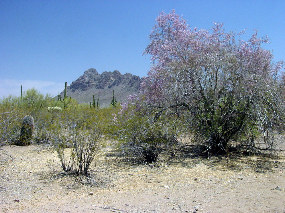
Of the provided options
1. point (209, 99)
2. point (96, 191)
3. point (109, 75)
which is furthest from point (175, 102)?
point (109, 75)

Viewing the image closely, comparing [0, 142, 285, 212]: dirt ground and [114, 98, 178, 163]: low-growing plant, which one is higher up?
[114, 98, 178, 163]: low-growing plant

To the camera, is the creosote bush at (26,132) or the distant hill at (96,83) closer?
the creosote bush at (26,132)

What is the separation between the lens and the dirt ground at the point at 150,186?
544 centimetres

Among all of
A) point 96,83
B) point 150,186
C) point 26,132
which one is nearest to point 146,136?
point 150,186

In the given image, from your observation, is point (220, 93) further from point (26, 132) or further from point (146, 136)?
point (26, 132)

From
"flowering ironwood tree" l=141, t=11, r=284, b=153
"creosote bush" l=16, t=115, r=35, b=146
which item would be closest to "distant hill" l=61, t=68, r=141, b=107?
"creosote bush" l=16, t=115, r=35, b=146

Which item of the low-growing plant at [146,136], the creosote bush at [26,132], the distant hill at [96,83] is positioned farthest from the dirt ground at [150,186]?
the distant hill at [96,83]

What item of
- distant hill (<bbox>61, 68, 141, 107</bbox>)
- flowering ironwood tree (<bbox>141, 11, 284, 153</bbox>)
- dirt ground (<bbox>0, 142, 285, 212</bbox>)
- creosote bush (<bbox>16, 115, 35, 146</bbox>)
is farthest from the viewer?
distant hill (<bbox>61, 68, 141, 107</bbox>)

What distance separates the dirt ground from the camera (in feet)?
17.9

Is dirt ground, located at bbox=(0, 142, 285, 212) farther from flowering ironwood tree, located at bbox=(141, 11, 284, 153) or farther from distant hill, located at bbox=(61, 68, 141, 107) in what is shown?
distant hill, located at bbox=(61, 68, 141, 107)

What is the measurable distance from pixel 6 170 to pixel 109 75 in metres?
105

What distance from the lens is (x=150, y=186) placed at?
6695mm

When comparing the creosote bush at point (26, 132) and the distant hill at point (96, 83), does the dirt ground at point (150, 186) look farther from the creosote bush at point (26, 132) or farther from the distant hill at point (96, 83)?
the distant hill at point (96, 83)

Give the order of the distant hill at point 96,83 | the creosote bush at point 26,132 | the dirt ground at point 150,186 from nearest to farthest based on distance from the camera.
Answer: the dirt ground at point 150,186
the creosote bush at point 26,132
the distant hill at point 96,83
